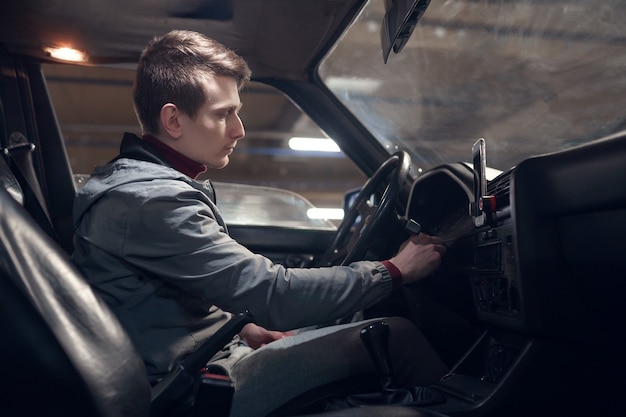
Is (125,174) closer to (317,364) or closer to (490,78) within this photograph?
(317,364)

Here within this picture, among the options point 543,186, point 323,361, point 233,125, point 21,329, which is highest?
point 233,125

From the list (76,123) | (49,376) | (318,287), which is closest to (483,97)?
(318,287)

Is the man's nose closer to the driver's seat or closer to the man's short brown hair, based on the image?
the man's short brown hair

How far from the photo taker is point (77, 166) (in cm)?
233

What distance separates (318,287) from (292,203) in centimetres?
158

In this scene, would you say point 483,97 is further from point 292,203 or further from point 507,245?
point 507,245

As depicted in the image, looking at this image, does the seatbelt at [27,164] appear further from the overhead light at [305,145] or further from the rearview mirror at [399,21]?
the overhead light at [305,145]

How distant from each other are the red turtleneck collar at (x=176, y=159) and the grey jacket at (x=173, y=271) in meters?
0.08

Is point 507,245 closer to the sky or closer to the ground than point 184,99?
closer to the ground

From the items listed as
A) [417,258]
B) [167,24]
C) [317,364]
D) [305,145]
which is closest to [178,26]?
[167,24]

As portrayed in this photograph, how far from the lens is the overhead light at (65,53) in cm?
207

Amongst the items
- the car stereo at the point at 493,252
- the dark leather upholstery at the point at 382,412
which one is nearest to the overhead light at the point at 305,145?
the car stereo at the point at 493,252

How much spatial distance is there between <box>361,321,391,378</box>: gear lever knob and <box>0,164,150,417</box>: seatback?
57 cm

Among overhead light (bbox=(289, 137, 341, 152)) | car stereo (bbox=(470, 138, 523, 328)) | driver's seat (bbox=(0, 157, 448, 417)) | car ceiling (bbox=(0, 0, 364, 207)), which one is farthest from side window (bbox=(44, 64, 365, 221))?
driver's seat (bbox=(0, 157, 448, 417))
